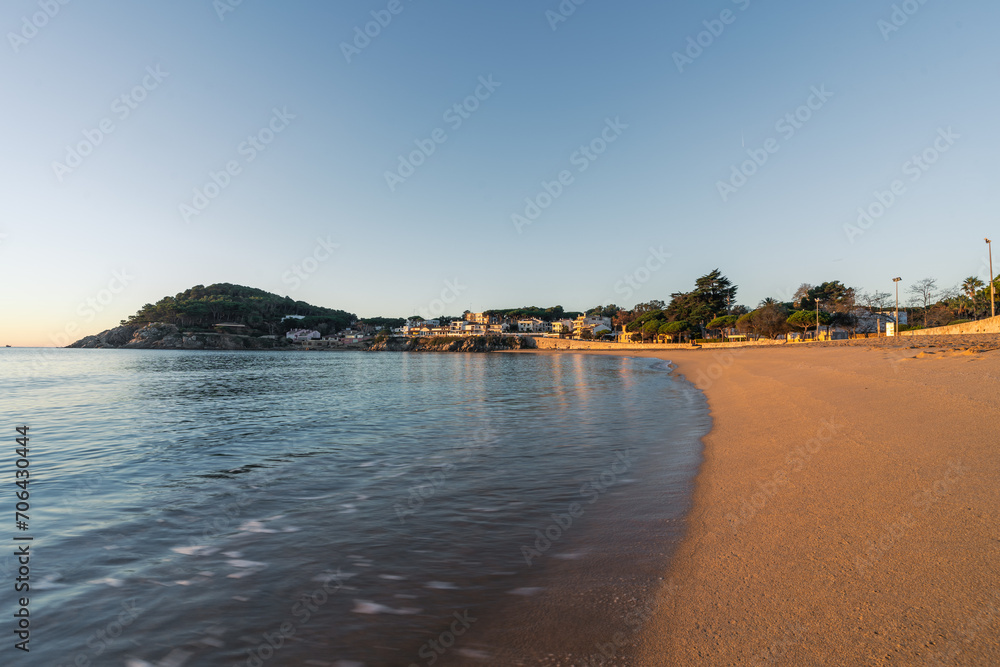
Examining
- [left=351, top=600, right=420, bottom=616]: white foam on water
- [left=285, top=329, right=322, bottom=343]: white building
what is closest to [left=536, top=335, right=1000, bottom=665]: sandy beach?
[left=351, top=600, right=420, bottom=616]: white foam on water

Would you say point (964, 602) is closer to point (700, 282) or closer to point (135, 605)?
point (135, 605)

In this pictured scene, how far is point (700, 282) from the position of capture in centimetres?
11381

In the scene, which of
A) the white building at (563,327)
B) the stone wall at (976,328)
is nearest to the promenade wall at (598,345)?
the white building at (563,327)

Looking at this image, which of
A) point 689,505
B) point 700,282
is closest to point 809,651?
point 689,505

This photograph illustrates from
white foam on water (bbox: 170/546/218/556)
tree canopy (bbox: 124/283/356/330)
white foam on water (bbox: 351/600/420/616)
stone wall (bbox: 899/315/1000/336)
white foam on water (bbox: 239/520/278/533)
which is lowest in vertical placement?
white foam on water (bbox: 239/520/278/533)

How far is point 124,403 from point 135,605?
83.1ft

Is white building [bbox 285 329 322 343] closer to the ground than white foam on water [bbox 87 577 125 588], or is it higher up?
higher up

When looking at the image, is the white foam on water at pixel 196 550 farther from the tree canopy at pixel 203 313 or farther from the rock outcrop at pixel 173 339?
the tree canopy at pixel 203 313

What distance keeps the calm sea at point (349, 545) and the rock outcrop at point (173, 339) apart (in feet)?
577

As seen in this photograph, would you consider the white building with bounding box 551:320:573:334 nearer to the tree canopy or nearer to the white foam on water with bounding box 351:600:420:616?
the tree canopy

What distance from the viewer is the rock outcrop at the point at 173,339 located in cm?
16112

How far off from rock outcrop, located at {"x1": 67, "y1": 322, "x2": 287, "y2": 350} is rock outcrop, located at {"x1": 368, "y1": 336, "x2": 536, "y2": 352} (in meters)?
50.4

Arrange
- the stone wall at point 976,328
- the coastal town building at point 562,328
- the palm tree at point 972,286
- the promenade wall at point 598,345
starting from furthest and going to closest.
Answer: the coastal town building at point 562,328
the promenade wall at point 598,345
the palm tree at point 972,286
the stone wall at point 976,328

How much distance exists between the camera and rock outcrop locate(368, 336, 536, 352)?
157375mm
